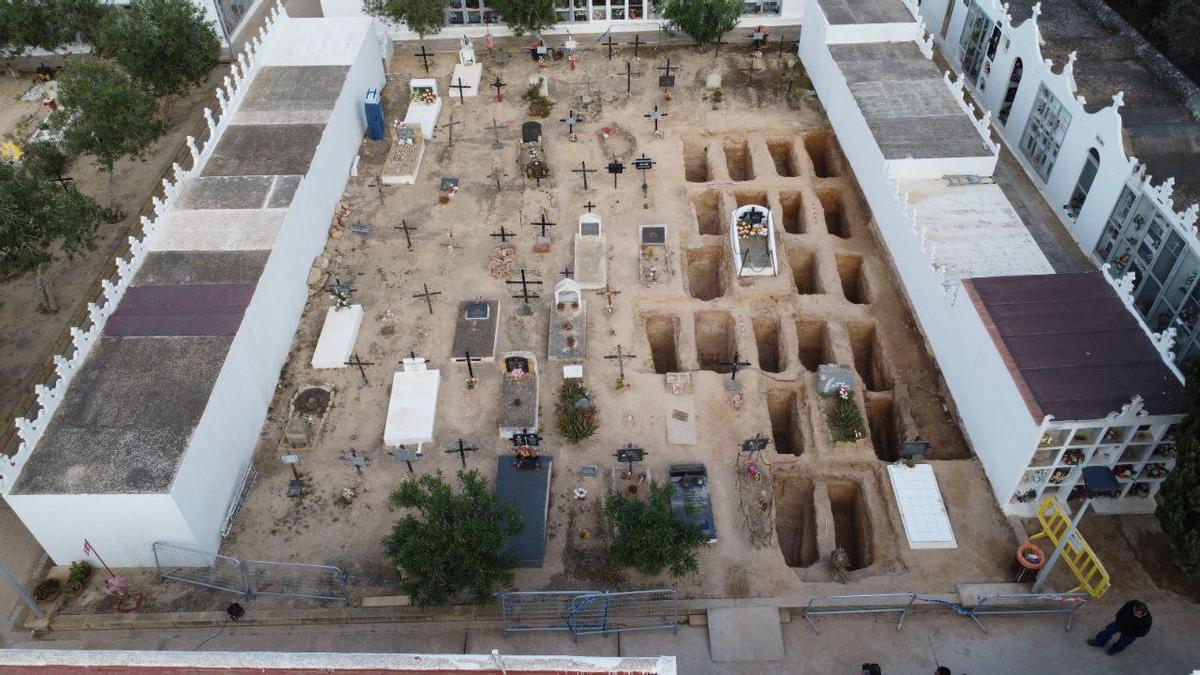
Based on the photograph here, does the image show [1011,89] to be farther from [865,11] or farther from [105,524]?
[105,524]

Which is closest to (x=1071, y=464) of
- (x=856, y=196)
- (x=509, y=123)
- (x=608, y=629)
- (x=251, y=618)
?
(x=608, y=629)

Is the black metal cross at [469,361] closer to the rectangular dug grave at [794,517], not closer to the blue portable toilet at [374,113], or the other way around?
the rectangular dug grave at [794,517]

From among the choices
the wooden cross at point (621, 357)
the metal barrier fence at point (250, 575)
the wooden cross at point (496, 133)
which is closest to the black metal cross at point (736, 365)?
the wooden cross at point (621, 357)

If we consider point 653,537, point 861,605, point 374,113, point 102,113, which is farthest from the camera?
point 374,113

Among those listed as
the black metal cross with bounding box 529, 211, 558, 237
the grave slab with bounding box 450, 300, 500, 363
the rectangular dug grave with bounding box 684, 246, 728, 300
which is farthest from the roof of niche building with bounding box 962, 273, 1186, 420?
the black metal cross with bounding box 529, 211, 558, 237

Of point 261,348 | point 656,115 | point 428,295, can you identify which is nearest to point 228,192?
point 261,348

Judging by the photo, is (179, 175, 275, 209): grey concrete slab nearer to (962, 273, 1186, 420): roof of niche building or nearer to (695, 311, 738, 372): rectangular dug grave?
(695, 311, 738, 372): rectangular dug grave

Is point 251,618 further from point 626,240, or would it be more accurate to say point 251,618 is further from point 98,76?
point 98,76
